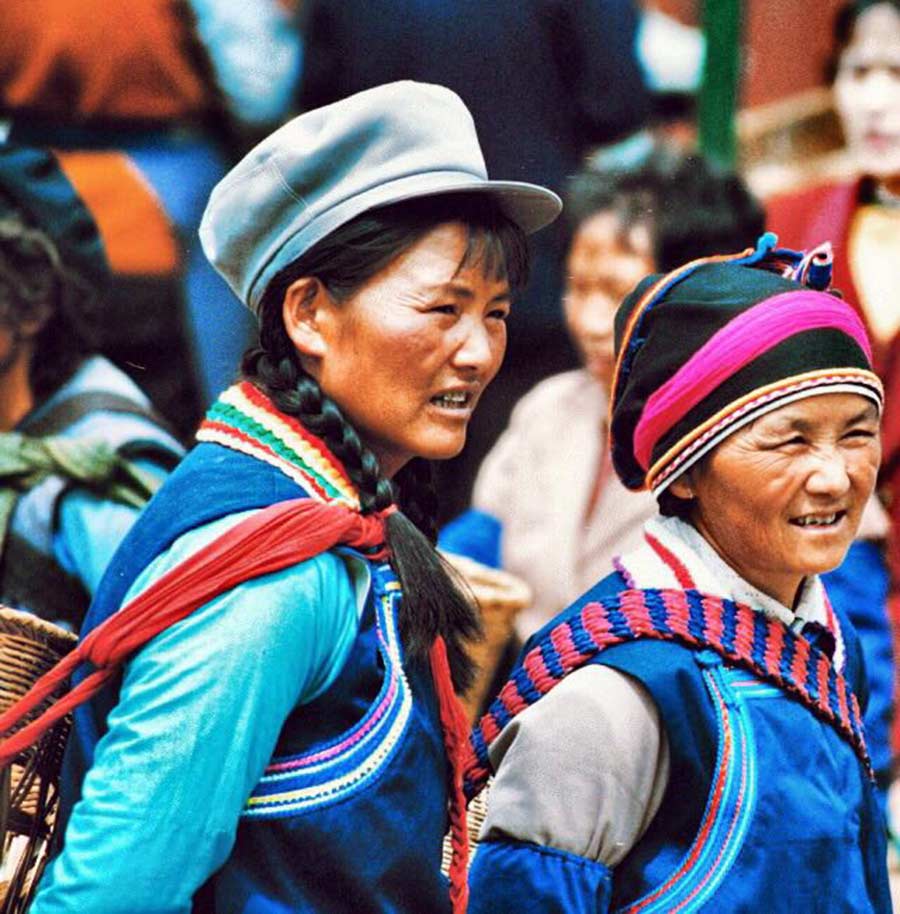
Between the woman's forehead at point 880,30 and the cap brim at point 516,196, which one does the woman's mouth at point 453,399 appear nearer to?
the cap brim at point 516,196

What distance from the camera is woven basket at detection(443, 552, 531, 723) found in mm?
3635

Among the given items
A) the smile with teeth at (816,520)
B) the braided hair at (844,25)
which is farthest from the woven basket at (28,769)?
the braided hair at (844,25)

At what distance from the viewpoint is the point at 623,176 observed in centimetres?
433

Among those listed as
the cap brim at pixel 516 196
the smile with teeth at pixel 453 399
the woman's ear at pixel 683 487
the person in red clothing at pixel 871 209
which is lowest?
the person in red clothing at pixel 871 209

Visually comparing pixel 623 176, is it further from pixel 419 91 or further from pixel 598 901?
pixel 598 901

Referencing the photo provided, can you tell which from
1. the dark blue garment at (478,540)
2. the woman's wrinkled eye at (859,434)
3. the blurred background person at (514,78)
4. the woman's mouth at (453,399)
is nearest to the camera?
the woman's mouth at (453,399)

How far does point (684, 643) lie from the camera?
261cm

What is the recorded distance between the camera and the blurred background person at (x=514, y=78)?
187 inches

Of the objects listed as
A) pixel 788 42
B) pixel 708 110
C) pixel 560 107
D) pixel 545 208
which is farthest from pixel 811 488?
pixel 788 42

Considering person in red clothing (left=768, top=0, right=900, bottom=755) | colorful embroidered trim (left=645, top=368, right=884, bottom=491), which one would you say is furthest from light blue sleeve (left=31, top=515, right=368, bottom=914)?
person in red clothing (left=768, top=0, right=900, bottom=755)

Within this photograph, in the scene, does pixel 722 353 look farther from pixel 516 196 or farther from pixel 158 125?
pixel 158 125

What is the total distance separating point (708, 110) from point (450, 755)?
4.24 m

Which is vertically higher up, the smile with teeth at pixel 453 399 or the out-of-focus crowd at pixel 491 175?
the smile with teeth at pixel 453 399

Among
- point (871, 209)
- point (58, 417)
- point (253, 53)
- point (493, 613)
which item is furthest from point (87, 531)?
point (871, 209)
